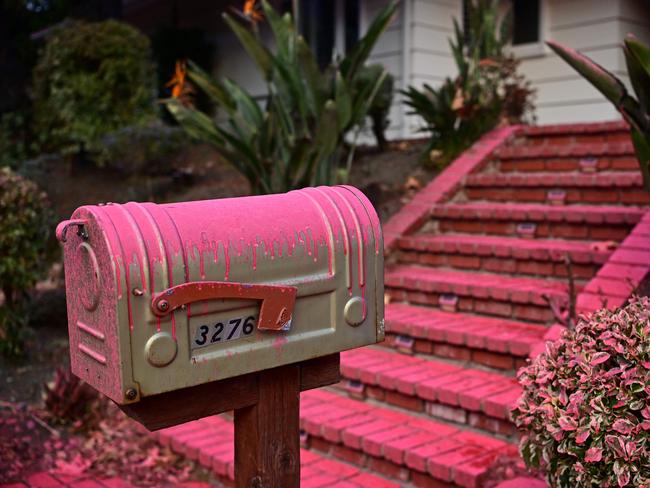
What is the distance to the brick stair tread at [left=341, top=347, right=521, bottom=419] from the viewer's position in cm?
368

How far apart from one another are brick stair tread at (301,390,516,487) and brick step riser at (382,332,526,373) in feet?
1.65

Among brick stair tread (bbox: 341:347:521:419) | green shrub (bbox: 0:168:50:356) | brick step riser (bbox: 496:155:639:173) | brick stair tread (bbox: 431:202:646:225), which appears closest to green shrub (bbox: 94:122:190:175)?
green shrub (bbox: 0:168:50:356)

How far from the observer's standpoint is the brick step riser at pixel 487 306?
440 cm

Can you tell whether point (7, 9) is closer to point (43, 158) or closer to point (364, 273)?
point (43, 158)

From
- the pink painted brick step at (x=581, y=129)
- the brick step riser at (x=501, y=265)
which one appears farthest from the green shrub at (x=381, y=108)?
the brick step riser at (x=501, y=265)

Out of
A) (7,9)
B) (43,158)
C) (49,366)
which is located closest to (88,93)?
(43,158)

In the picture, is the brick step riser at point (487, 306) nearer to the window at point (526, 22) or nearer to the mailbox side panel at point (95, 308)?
the mailbox side panel at point (95, 308)

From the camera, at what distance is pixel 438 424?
12.7 ft

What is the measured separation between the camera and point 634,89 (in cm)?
354

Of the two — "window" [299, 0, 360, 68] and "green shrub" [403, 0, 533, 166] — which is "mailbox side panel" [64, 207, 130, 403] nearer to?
"green shrub" [403, 0, 533, 166]

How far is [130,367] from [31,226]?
381 centimetres

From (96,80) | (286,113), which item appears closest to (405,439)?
(286,113)

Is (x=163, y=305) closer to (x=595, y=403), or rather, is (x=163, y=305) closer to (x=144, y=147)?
(x=595, y=403)

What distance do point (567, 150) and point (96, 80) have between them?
5.37m
